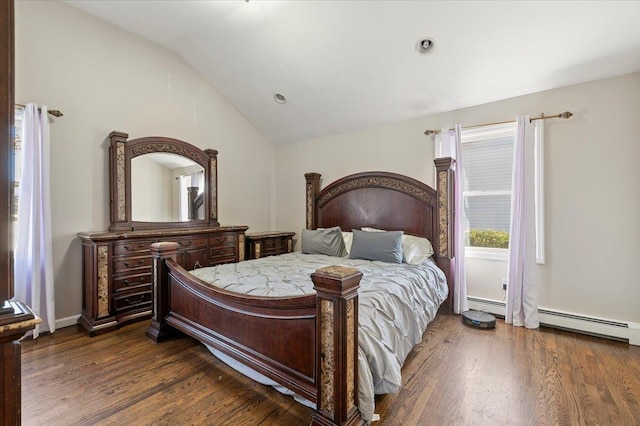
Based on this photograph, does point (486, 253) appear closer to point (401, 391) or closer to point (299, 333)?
point (401, 391)

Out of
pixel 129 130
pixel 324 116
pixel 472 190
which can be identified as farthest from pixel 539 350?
pixel 129 130

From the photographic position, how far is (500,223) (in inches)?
130

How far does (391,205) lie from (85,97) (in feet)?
11.9

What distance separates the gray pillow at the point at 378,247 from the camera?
10.4 feet

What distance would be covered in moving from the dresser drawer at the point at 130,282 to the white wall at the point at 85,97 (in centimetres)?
49

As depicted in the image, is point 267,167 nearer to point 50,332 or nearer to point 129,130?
point 129,130

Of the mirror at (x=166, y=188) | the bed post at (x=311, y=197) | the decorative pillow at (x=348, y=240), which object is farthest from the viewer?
the bed post at (x=311, y=197)

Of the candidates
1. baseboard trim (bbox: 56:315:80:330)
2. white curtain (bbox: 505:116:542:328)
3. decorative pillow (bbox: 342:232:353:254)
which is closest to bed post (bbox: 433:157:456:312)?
white curtain (bbox: 505:116:542:328)

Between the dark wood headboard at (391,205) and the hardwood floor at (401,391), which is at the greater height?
the dark wood headboard at (391,205)

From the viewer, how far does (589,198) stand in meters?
2.78

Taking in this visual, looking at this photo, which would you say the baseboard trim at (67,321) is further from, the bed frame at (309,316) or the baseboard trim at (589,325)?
the baseboard trim at (589,325)

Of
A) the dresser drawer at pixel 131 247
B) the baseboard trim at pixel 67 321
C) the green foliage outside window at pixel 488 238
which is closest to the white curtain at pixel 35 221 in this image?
the baseboard trim at pixel 67 321

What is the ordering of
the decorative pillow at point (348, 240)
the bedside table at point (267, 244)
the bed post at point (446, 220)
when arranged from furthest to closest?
the bedside table at point (267, 244), the decorative pillow at point (348, 240), the bed post at point (446, 220)

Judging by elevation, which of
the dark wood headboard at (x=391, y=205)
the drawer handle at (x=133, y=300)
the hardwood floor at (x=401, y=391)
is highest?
the dark wood headboard at (x=391, y=205)
